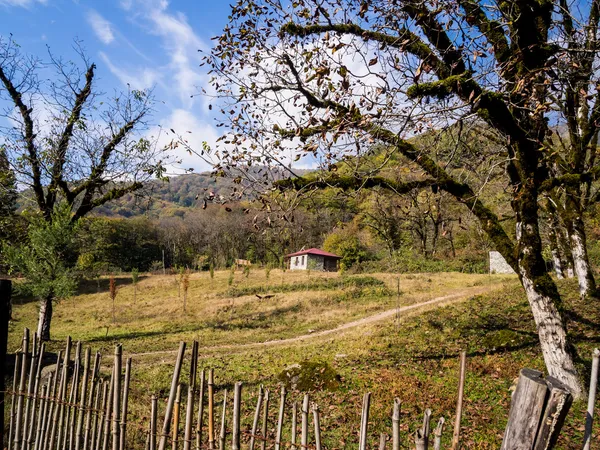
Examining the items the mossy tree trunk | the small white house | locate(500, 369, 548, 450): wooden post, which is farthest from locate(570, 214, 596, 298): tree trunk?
the small white house

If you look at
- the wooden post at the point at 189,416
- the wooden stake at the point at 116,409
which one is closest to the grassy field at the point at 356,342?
the wooden stake at the point at 116,409

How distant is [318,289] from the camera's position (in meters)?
29.9

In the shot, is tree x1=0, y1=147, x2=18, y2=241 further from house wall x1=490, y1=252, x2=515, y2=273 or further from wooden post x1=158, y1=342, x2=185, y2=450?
house wall x1=490, y1=252, x2=515, y2=273

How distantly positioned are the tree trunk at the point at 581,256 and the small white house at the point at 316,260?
107 ft

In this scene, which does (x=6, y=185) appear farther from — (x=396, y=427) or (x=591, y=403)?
(x=591, y=403)

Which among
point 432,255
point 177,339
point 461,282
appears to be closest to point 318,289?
point 461,282

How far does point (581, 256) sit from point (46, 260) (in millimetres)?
21082

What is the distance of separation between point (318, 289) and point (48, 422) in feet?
85.6

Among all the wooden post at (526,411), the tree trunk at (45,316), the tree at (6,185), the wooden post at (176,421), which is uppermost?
the tree at (6,185)

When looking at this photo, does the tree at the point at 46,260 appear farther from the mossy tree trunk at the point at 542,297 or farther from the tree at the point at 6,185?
the mossy tree trunk at the point at 542,297

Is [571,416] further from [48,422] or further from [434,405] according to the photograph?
[48,422]

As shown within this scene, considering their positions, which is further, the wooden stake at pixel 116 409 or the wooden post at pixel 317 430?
the wooden stake at pixel 116 409

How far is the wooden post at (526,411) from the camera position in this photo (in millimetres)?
2123

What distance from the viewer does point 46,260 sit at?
17.2m
